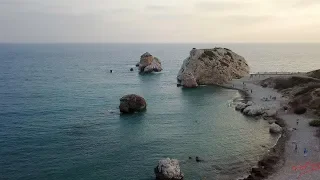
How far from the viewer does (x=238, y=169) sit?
44844 millimetres

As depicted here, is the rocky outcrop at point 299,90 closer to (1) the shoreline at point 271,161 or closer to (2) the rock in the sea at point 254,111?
(2) the rock in the sea at point 254,111

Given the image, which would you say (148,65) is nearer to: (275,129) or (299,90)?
(299,90)

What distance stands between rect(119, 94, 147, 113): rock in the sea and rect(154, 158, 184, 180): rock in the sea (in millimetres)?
33130

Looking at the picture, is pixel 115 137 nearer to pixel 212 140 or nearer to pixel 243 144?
pixel 212 140

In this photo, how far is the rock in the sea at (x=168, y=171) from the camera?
4003 cm

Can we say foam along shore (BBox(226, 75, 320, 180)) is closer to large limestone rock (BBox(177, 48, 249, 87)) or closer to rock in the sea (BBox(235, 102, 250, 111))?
rock in the sea (BBox(235, 102, 250, 111))

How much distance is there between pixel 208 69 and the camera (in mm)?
117375

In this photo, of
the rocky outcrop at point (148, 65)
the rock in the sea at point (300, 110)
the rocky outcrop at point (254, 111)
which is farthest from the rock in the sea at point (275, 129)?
the rocky outcrop at point (148, 65)

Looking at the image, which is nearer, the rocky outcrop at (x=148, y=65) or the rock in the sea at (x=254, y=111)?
the rock in the sea at (x=254, y=111)

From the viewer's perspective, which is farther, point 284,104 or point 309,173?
point 284,104

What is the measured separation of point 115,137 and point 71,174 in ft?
53.4

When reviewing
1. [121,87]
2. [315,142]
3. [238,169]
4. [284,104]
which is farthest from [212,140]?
[121,87]

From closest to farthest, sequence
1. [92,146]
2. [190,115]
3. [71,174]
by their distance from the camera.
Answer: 1. [71,174]
2. [92,146]
3. [190,115]

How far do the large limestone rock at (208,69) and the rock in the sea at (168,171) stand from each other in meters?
70.4
